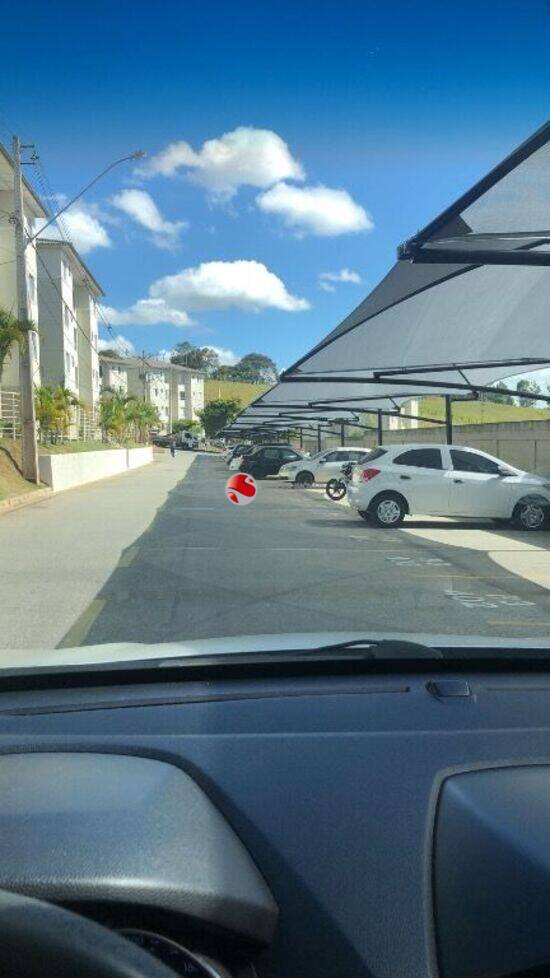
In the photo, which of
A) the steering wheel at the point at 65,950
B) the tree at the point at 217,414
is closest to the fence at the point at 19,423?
the steering wheel at the point at 65,950

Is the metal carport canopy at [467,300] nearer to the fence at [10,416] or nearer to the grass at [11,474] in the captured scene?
the grass at [11,474]

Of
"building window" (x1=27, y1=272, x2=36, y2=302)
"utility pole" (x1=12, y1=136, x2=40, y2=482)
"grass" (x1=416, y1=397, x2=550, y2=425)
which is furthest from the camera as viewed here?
"grass" (x1=416, y1=397, x2=550, y2=425)

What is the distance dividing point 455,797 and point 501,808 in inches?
4.9

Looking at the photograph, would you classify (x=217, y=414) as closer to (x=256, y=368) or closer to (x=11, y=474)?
(x=256, y=368)

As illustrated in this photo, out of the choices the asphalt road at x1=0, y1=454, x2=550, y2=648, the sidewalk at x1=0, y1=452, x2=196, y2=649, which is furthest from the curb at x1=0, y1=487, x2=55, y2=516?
the asphalt road at x1=0, y1=454, x2=550, y2=648

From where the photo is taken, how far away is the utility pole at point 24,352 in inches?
987

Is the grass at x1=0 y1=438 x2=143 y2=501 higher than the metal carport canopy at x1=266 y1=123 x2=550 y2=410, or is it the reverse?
the metal carport canopy at x1=266 y1=123 x2=550 y2=410

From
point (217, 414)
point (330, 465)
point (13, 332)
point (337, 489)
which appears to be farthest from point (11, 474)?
point (217, 414)

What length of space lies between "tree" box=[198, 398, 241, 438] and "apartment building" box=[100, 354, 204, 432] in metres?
7.42

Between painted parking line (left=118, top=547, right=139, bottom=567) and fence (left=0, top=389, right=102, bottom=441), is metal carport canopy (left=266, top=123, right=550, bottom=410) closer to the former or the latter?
painted parking line (left=118, top=547, right=139, bottom=567)

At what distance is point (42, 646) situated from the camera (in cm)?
694

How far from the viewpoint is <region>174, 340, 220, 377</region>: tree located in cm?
15943

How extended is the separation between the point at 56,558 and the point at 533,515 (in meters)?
9.00

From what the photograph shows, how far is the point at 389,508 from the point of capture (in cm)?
1736
